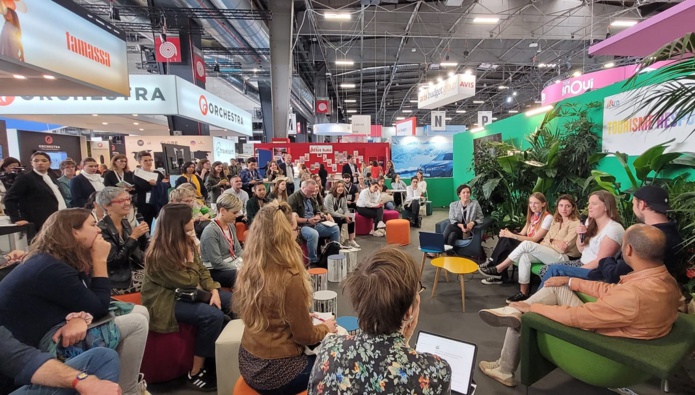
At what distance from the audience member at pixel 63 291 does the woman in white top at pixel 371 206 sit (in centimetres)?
540

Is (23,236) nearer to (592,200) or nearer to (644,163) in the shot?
(592,200)

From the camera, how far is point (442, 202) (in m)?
10.9

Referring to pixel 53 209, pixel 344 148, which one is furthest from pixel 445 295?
pixel 344 148

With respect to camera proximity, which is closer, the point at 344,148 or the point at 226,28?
the point at 226,28

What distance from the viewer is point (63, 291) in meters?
1.58

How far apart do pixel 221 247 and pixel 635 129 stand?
14.8 ft

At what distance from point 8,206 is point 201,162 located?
149 inches

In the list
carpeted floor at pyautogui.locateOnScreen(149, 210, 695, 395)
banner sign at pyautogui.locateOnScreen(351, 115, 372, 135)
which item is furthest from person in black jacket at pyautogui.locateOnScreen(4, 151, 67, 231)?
banner sign at pyautogui.locateOnScreen(351, 115, 372, 135)

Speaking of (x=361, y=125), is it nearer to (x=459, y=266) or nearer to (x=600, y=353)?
(x=459, y=266)

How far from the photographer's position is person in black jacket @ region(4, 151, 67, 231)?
3.55 m

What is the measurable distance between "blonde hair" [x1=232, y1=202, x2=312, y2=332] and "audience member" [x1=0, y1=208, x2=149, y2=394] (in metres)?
0.74

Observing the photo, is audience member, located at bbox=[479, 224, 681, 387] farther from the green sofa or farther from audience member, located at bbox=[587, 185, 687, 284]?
audience member, located at bbox=[587, 185, 687, 284]

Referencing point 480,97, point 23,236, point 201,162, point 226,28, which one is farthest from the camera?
point 480,97

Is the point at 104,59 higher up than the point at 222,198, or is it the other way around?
the point at 104,59
